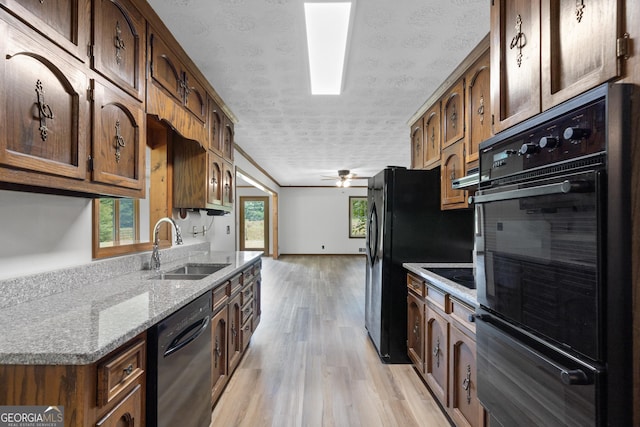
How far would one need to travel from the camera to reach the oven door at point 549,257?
79 centimetres

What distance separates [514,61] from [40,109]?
5.88 feet

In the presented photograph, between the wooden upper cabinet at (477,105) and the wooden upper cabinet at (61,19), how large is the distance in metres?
2.12

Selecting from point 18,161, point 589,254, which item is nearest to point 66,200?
point 18,161

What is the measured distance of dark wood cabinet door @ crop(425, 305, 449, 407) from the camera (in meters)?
1.90

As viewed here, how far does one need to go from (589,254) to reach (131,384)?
149 cm

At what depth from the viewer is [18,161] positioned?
0.98 m

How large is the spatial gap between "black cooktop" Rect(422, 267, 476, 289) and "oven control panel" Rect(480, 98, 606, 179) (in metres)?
1.00

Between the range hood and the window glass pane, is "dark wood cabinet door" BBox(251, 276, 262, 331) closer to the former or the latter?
the window glass pane

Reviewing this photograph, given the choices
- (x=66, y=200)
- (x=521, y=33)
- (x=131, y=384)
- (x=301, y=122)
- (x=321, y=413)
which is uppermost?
(x=301, y=122)

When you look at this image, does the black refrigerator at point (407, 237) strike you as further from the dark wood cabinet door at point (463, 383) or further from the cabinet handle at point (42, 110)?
the cabinet handle at point (42, 110)

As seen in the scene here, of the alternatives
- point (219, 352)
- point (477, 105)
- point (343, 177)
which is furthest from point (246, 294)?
point (343, 177)

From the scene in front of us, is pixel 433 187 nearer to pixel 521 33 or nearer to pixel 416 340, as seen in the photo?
pixel 416 340

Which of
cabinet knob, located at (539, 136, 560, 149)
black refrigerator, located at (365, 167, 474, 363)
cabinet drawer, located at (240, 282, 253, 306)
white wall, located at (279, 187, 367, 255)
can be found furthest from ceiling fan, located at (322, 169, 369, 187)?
cabinet knob, located at (539, 136, 560, 149)

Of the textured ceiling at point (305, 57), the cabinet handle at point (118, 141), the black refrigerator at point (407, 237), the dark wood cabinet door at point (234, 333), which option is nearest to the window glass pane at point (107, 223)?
the cabinet handle at point (118, 141)
